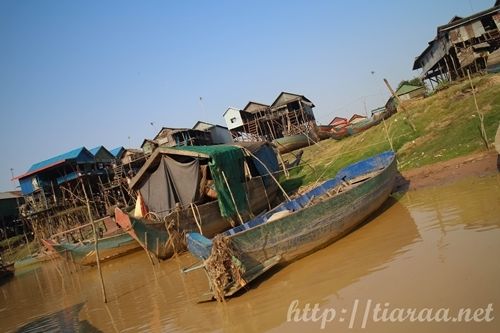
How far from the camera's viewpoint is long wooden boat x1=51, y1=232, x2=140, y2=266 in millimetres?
17562

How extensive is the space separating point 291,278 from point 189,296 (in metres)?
2.38

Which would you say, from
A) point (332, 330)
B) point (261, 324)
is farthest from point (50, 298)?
point (332, 330)

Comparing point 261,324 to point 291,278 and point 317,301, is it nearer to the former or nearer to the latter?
point 317,301

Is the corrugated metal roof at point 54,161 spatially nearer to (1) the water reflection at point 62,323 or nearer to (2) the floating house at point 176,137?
(2) the floating house at point 176,137

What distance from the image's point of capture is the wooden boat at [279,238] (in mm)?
6781

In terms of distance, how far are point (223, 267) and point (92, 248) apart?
519 inches

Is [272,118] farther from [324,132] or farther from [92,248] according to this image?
[92,248]

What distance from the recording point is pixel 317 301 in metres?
5.57

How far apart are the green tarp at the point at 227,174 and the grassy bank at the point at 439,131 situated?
10.4ft

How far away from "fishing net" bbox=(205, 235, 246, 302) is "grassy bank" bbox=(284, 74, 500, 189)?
8173 mm

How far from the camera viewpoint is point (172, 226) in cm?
1255

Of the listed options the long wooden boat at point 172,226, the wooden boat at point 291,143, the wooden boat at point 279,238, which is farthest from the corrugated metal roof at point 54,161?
the wooden boat at point 279,238

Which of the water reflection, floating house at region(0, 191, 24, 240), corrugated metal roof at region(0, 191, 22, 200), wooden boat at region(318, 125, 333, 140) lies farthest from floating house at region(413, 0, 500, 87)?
corrugated metal roof at region(0, 191, 22, 200)

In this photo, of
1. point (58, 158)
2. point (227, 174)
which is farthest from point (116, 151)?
point (227, 174)
